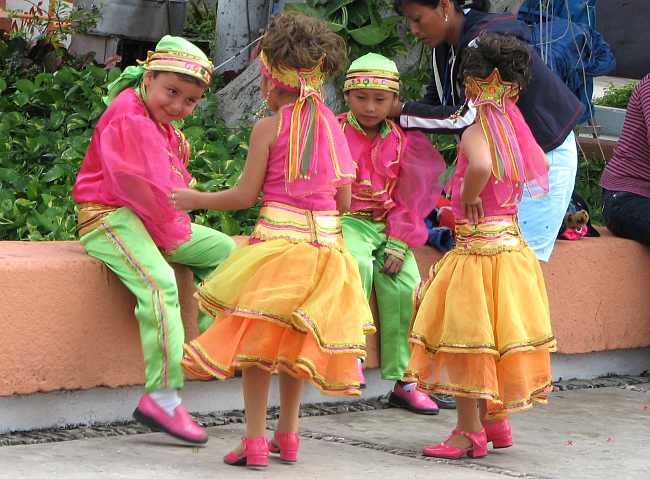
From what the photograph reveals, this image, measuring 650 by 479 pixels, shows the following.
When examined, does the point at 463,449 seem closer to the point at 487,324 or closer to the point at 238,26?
the point at 487,324

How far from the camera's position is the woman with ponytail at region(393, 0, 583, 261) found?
530 centimetres

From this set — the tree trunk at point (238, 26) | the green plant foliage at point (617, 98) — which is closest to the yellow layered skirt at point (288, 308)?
the tree trunk at point (238, 26)

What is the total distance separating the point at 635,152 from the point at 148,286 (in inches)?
120

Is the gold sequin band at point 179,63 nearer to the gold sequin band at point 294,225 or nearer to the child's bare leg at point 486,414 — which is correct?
the gold sequin band at point 294,225

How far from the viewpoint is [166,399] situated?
4.66 m

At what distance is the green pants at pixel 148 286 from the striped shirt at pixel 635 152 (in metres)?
2.88

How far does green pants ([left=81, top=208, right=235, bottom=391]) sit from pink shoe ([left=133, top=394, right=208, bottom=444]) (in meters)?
0.07

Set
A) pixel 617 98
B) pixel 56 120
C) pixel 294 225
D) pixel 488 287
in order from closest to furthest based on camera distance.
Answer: pixel 294 225
pixel 488 287
pixel 56 120
pixel 617 98

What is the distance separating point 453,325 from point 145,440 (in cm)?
122

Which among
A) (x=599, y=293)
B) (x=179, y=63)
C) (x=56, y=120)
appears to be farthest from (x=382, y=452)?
(x=56, y=120)

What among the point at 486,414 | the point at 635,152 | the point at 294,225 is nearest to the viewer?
the point at 294,225

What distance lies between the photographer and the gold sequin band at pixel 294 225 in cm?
443

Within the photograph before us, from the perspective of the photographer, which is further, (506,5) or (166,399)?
(506,5)

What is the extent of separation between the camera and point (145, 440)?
15.6 feet
